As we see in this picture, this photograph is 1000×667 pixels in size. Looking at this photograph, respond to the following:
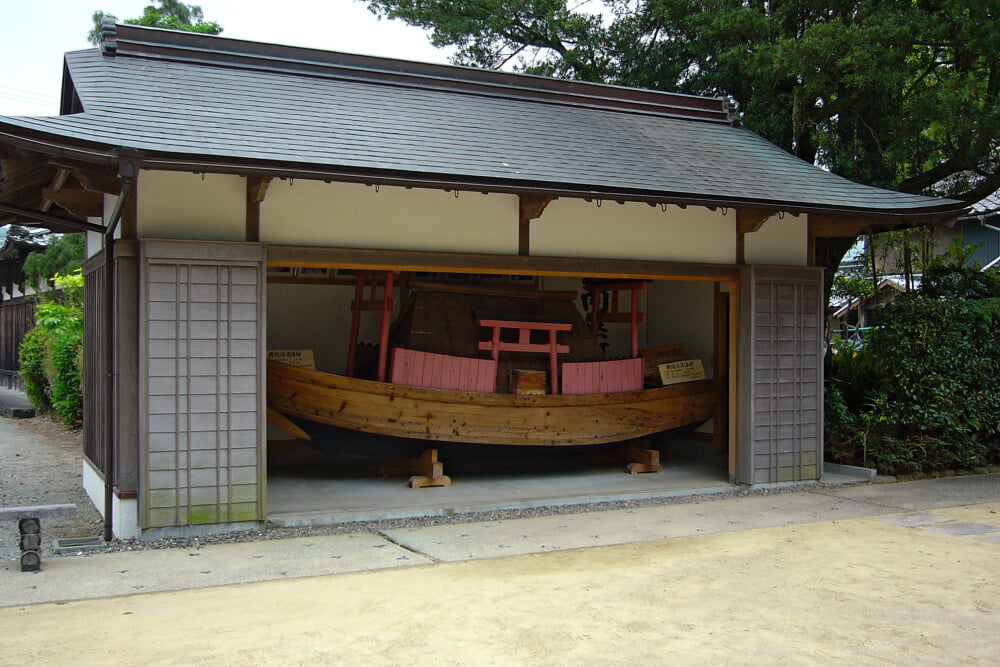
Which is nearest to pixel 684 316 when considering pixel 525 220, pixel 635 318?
pixel 635 318

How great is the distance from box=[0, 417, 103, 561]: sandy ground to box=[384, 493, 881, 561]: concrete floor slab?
271cm

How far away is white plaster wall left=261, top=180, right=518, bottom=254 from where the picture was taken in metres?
6.99

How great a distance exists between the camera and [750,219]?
8.57 m

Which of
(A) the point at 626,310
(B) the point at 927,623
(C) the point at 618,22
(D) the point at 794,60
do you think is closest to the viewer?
(B) the point at 927,623

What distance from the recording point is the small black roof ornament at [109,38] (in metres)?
8.16

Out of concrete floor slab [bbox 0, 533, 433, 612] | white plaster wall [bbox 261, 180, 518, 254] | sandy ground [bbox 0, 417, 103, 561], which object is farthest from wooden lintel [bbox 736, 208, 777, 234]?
sandy ground [bbox 0, 417, 103, 561]

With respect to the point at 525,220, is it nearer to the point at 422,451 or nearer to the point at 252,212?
the point at 252,212

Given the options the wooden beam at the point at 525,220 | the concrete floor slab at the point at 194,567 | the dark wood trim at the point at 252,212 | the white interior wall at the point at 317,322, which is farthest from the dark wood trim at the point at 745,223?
the concrete floor slab at the point at 194,567

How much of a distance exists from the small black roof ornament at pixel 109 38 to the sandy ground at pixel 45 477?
4.22 m

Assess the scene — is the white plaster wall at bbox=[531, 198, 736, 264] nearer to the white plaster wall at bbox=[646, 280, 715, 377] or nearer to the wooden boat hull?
the wooden boat hull

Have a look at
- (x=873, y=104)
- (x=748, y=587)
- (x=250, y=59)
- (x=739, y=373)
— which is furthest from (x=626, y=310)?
(x=748, y=587)

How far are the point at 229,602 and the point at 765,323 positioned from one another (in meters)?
5.92

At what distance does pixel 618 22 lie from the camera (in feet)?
43.8

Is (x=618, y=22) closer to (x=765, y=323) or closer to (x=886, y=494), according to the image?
(x=765, y=323)
